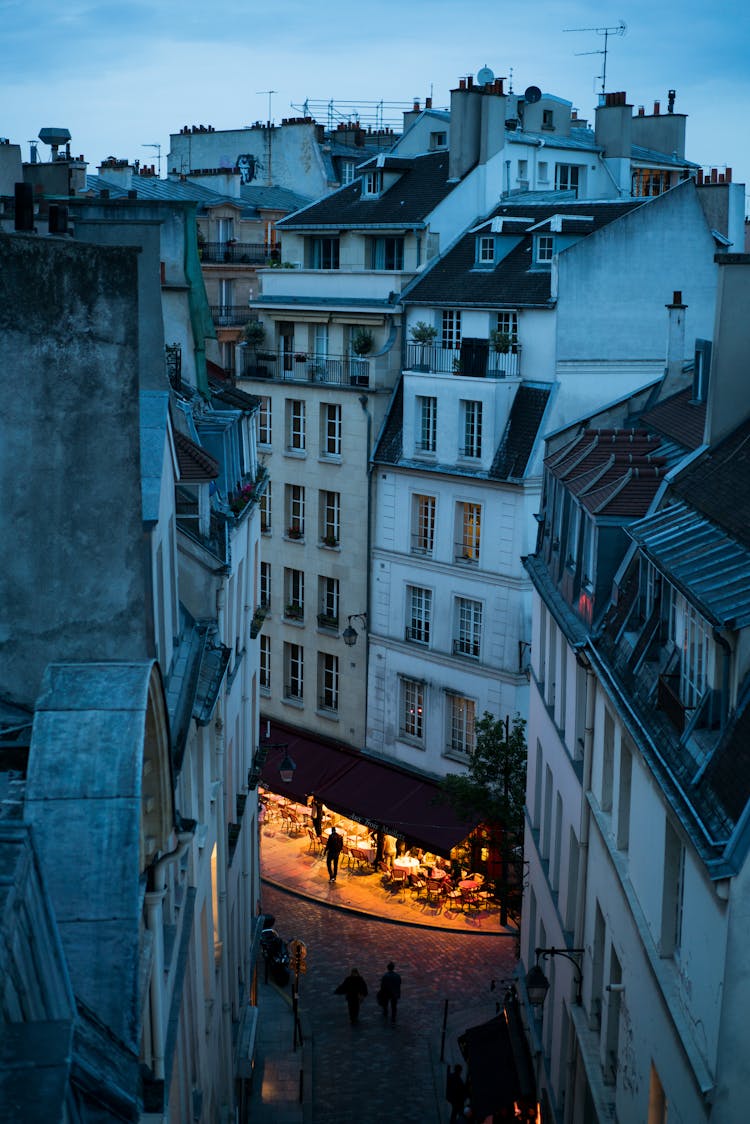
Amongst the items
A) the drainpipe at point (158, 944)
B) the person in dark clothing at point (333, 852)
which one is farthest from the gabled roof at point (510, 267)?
the drainpipe at point (158, 944)

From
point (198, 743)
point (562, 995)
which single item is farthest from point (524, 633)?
point (198, 743)

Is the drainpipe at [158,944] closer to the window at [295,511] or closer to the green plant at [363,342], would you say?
the green plant at [363,342]

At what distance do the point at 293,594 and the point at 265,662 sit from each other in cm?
272

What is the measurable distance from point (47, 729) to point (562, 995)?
15.8m

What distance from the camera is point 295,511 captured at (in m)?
47.5

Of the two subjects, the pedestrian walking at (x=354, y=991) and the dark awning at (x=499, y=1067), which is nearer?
the dark awning at (x=499, y=1067)

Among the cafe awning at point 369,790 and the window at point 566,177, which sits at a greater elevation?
the window at point 566,177

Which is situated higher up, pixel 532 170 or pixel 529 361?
pixel 532 170

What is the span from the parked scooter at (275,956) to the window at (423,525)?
492 inches

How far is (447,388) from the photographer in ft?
136

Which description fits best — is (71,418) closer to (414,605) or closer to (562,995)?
(562,995)

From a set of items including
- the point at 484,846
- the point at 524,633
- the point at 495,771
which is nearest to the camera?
the point at 495,771

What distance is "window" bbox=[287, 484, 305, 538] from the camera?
47188mm

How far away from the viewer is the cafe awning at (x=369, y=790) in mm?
38875
